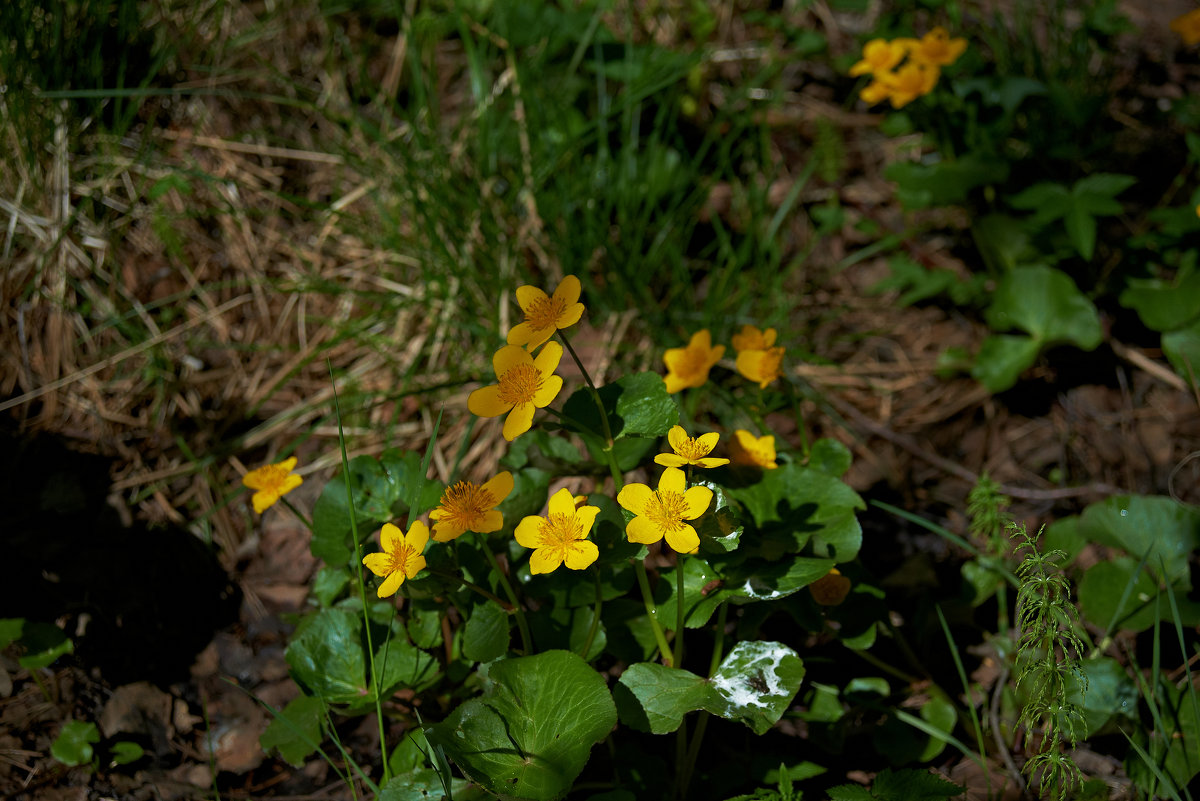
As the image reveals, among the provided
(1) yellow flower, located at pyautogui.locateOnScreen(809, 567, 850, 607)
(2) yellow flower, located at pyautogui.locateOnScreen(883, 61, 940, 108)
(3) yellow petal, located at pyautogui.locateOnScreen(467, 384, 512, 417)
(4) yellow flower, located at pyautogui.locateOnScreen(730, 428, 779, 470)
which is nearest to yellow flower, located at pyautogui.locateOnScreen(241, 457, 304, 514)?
(3) yellow petal, located at pyautogui.locateOnScreen(467, 384, 512, 417)

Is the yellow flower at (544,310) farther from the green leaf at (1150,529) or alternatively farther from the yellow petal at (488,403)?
the green leaf at (1150,529)

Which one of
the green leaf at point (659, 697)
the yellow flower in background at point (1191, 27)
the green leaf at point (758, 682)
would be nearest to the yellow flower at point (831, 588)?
the green leaf at point (758, 682)

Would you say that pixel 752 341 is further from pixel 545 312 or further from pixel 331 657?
pixel 331 657

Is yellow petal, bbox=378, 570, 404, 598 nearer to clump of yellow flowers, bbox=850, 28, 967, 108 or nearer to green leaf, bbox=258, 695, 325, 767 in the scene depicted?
green leaf, bbox=258, 695, 325, 767

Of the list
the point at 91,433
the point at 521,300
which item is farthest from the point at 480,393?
the point at 91,433

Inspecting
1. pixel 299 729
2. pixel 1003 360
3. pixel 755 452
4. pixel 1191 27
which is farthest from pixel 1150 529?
pixel 299 729
